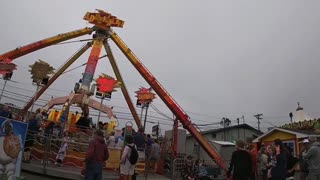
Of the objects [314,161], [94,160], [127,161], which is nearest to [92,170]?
[94,160]

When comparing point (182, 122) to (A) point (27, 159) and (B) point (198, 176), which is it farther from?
(A) point (27, 159)

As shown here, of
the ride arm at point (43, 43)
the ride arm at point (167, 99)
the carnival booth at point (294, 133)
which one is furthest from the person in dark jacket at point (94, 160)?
the ride arm at point (43, 43)

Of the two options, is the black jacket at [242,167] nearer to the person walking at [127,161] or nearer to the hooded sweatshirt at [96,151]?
the person walking at [127,161]

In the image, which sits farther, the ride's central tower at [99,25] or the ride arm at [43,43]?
the ride arm at [43,43]

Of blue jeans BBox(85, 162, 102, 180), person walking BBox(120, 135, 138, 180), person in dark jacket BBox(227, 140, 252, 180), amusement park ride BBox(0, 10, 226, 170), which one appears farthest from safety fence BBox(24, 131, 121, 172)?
amusement park ride BBox(0, 10, 226, 170)

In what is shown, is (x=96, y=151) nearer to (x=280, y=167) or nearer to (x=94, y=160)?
(x=94, y=160)

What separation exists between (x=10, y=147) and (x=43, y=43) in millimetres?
28051

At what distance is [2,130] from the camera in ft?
25.3

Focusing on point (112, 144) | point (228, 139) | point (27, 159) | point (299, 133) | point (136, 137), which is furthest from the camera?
point (228, 139)

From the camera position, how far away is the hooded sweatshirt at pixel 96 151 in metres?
9.10

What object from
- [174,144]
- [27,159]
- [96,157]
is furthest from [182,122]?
[96,157]

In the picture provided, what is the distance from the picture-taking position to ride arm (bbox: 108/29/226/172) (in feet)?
88.3

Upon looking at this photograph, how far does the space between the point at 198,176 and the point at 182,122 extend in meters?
8.95

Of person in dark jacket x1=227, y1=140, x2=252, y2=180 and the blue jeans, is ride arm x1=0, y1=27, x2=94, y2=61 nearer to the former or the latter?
the blue jeans
